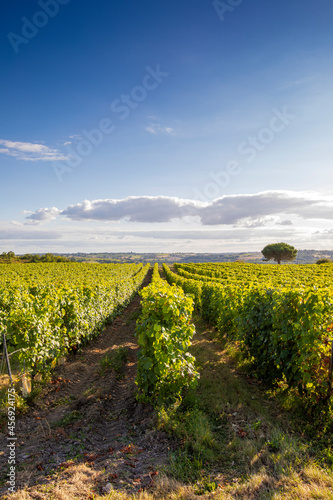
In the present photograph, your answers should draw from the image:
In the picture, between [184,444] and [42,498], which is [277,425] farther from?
[42,498]

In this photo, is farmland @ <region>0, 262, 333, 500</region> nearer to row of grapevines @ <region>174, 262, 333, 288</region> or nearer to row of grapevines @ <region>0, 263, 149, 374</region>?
row of grapevines @ <region>0, 263, 149, 374</region>

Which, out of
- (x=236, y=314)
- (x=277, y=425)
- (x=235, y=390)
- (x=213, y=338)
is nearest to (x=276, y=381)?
(x=235, y=390)

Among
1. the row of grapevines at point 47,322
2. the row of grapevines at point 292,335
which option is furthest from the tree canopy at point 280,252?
the row of grapevines at point 292,335

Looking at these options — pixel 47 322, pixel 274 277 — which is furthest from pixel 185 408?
pixel 274 277

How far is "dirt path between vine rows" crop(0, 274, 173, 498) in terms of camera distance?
12.1 feet

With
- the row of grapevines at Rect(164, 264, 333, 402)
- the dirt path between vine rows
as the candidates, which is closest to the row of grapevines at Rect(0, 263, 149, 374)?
the dirt path between vine rows

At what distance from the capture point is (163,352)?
18.0 ft

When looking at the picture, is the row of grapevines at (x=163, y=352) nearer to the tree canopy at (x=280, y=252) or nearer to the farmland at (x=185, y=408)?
the farmland at (x=185, y=408)

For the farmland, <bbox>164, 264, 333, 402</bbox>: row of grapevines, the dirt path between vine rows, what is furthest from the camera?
<bbox>164, 264, 333, 402</bbox>: row of grapevines

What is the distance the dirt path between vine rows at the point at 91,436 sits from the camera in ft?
12.1

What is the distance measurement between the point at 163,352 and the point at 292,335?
2.77 metres

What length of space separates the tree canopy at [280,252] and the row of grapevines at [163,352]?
9522 cm

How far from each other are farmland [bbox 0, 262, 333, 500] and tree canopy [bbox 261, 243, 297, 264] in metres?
92.0

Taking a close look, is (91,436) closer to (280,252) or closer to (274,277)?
(274,277)
